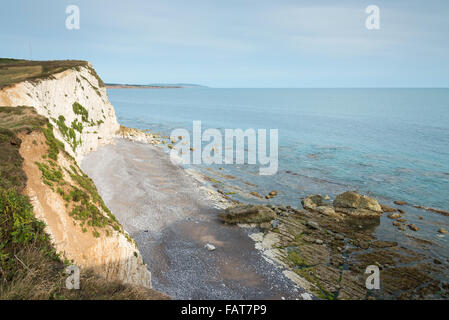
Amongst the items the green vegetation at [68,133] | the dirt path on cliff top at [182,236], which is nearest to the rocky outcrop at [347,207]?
the dirt path on cliff top at [182,236]

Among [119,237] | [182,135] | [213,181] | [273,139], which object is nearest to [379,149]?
[273,139]

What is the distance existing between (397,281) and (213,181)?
25272 millimetres

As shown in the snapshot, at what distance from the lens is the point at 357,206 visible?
29812mm

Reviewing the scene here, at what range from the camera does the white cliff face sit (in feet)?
76.1

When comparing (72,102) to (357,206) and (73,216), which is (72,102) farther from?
(357,206)

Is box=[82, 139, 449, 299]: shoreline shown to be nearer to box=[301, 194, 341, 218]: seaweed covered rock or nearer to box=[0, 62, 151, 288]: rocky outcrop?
box=[301, 194, 341, 218]: seaweed covered rock

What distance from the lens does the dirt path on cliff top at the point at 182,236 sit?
17389 millimetres

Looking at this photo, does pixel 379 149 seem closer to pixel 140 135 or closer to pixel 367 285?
pixel 367 285

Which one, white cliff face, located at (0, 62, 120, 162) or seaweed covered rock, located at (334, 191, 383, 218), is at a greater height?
white cliff face, located at (0, 62, 120, 162)

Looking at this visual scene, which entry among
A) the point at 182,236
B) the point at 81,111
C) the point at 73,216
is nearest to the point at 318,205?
the point at 182,236

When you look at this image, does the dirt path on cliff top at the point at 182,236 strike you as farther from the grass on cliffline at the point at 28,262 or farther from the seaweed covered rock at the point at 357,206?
the seaweed covered rock at the point at 357,206

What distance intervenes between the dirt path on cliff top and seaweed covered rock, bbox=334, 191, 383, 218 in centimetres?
1298

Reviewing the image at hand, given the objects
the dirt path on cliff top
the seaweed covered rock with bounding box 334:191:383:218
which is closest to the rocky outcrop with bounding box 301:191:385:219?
the seaweed covered rock with bounding box 334:191:383:218

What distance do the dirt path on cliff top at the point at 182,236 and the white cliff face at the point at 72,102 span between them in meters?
3.02
